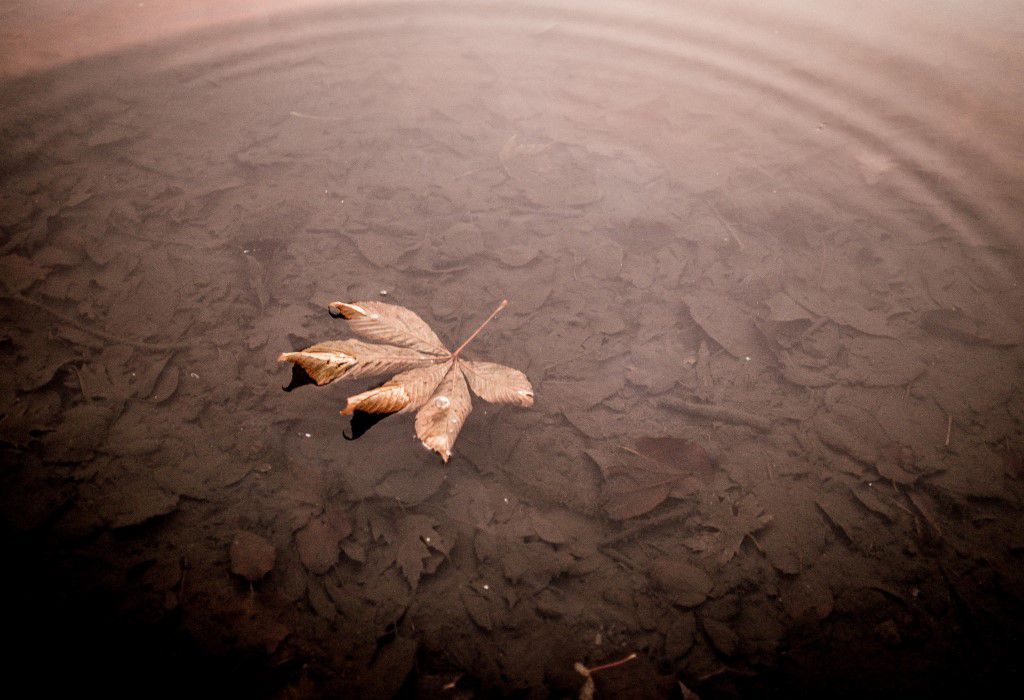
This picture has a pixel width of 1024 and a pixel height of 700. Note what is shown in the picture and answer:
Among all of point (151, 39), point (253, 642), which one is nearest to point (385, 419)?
point (253, 642)

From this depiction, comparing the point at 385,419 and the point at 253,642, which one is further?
the point at 385,419

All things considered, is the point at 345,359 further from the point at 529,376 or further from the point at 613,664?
the point at 613,664

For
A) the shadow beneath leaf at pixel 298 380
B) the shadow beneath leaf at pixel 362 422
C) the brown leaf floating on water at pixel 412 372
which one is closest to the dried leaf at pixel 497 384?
the brown leaf floating on water at pixel 412 372

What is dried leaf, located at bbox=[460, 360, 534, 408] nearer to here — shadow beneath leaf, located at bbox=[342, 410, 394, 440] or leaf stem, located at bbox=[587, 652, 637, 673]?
shadow beneath leaf, located at bbox=[342, 410, 394, 440]

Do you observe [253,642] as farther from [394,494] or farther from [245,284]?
[245,284]

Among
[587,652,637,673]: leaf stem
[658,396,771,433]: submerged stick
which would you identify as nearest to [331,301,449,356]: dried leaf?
[658,396,771,433]: submerged stick

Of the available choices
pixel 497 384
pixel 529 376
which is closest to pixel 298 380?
pixel 497 384
